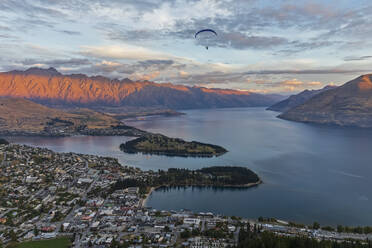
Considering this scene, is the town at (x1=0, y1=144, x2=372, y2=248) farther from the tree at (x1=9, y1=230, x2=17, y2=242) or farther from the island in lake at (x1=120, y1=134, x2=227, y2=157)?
the island in lake at (x1=120, y1=134, x2=227, y2=157)

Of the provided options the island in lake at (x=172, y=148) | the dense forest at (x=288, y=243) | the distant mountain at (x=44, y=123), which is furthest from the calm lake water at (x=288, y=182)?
the distant mountain at (x=44, y=123)

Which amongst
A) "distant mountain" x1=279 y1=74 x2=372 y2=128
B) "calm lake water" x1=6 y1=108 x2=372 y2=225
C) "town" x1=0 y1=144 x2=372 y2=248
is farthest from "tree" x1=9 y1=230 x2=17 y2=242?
"distant mountain" x1=279 y1=74 x2=372 y2=128

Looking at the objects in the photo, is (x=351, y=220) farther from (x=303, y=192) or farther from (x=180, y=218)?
(x=180, y=218)

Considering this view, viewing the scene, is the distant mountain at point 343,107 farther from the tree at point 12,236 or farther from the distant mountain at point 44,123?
the tree at point 12,236

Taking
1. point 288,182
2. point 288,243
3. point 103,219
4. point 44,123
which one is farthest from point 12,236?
point 44,123

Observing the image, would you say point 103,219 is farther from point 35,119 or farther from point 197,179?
point 35,119

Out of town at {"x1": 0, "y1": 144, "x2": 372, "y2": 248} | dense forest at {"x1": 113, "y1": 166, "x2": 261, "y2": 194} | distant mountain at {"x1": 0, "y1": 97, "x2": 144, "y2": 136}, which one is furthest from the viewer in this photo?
distant mountain at {"x1": 0, "y1": 97, "x2": 144, "y2": 136}

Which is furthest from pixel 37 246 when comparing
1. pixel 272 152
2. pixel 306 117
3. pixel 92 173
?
pixel 306 117
